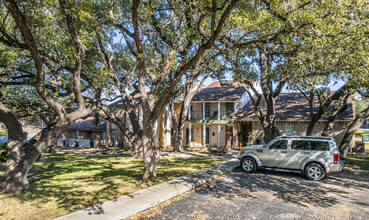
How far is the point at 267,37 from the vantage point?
27.7 ft

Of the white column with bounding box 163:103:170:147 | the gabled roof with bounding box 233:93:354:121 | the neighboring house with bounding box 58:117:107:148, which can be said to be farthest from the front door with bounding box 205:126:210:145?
the neighboring house with bounding box 58:117:107:148

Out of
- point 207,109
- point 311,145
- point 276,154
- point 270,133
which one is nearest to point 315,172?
point 311,145

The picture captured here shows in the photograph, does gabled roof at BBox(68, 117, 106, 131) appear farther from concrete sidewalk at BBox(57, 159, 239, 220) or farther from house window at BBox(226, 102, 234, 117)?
concrete sidewalk at BBox(57, 159, 239, 220)

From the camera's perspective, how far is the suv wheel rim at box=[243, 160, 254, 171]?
34.1ft

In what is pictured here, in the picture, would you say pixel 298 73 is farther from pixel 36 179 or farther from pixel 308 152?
pixel 36 179

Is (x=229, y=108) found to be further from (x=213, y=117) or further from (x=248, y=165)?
(x=248, y=165)

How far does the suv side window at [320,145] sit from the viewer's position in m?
9.06

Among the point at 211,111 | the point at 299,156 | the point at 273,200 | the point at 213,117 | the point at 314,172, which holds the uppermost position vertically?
the point at 211,111

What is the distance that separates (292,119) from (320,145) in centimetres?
1034

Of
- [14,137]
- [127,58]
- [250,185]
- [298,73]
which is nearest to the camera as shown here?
[14,137]

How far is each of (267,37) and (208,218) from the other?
22.6ft

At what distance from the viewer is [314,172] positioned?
29.8ft

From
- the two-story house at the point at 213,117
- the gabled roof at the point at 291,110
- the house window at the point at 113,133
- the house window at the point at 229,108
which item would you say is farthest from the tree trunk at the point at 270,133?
the house window at the point at 113,133

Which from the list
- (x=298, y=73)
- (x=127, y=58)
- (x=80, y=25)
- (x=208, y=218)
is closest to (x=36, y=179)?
(x=80, y=25)
